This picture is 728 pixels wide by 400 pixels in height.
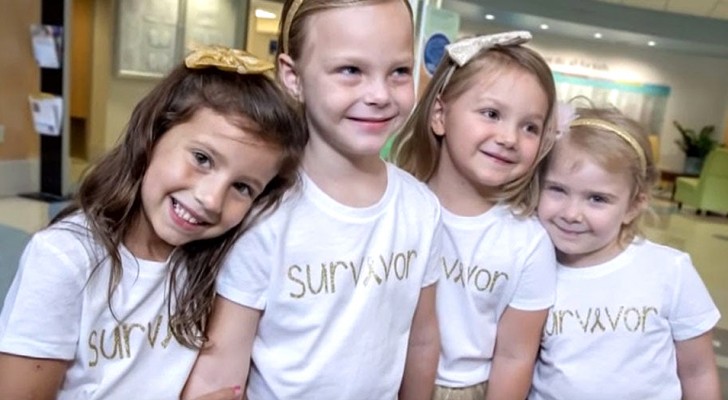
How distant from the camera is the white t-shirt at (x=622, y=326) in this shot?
126cm

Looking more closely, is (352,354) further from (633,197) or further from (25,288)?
(633,197)

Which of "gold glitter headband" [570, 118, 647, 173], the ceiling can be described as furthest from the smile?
the ceiling

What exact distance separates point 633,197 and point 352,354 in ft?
2.12

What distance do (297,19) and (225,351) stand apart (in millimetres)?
519

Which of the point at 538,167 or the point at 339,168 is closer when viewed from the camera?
the point at 339,168

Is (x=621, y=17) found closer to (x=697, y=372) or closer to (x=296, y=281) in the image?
(x=697, y=372)

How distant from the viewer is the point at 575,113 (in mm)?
1335

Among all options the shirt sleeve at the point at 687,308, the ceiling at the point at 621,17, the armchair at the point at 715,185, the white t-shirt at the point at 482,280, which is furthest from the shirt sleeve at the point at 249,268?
the armchair at the point at 715,185

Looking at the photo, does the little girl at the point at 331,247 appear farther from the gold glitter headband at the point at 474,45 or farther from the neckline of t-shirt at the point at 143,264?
the gold glitter headband at the point at 474,45

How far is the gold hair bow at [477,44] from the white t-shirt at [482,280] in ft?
0.92

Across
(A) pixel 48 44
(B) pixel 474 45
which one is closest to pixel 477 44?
(B) pixel 474 45

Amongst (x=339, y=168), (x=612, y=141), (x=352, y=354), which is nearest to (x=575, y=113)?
(x=612, y=141)

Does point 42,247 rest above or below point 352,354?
above

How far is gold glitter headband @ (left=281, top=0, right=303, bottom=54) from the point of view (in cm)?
104
